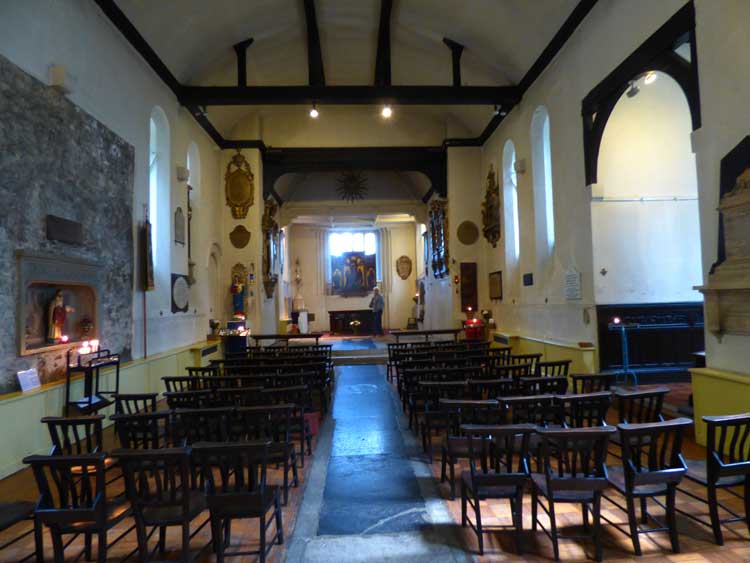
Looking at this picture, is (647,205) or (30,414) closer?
(30,414)

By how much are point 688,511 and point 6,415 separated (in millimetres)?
5726

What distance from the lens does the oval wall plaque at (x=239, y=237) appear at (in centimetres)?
1243

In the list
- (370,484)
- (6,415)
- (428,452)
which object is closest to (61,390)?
(6,415)

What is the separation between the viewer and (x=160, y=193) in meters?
8.70

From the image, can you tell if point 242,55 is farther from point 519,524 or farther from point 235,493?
point 519,524

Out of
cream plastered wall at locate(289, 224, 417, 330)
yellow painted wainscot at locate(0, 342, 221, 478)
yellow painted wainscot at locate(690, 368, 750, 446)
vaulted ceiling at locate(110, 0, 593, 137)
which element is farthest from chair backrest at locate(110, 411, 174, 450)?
cream plastered wall at locate(289, 224, 417, 330)

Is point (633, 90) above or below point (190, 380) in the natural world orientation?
above

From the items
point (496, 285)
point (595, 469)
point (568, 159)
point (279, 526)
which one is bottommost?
point (279, 526)

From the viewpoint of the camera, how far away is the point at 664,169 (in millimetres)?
7207

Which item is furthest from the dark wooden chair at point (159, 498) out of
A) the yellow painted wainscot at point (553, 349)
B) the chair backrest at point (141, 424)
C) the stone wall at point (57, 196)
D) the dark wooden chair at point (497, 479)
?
the yellow painted wainscot at point (553, 349)

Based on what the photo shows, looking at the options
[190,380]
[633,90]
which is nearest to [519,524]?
[190,380]

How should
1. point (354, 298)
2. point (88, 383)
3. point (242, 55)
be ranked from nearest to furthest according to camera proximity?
point (88, 383), point (242, 55), point (354, 298)

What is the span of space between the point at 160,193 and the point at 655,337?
345 inches

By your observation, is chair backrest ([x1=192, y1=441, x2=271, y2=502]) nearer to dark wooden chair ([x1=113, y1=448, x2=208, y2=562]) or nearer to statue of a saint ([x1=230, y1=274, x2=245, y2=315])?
dark wooden chair ([x1=113, y1=448, x2=208, y2=562])
